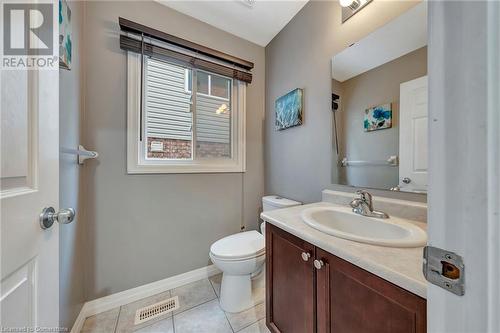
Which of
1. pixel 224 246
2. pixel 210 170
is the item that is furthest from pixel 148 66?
pixel 224 246

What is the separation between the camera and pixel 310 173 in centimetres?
150

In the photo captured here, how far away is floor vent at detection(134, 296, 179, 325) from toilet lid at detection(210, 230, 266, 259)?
1.73 feet

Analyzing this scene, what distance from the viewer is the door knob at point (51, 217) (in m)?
0.55

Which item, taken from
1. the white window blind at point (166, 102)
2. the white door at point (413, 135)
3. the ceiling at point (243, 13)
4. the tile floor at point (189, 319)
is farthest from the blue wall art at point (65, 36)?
the white door at point (413, 135)

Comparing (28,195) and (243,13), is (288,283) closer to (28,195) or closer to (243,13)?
(28,195)

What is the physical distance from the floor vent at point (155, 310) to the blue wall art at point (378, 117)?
Result: 1.81 metres

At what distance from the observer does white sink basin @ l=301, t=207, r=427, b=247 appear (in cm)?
64

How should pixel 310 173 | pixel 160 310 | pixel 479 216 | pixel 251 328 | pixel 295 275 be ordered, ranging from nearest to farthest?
pixel 479 216 < pixel 295 275 < pixel 251 328 < pixel 160 310 < pixel 310 173

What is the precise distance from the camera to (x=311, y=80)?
1.48 m

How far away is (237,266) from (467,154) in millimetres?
1275

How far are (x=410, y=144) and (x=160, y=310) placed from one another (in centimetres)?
188

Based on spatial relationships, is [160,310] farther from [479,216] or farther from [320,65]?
[320,65]

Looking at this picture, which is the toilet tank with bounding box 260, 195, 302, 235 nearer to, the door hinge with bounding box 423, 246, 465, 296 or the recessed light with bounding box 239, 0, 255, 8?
the door hinge with bounding box 423, 246, 465, 296

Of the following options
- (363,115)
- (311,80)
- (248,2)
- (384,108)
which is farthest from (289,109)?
(248,2)
